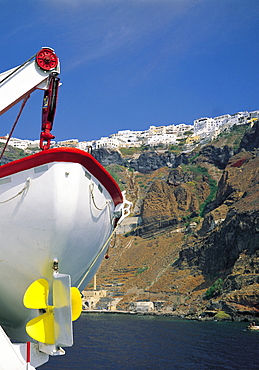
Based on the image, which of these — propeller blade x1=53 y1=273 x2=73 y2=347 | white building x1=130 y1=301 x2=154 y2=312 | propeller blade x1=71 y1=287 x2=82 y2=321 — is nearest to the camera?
propeller blade x1=53 y1=273 x2=73 y2=347

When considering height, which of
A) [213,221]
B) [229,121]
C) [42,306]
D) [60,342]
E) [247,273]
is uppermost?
[229,121]

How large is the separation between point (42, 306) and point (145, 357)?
2079 centimetres

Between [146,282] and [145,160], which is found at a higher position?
[145,160]

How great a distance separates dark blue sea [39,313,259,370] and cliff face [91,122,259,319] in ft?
33.8

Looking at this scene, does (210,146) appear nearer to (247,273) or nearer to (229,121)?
(229,121)

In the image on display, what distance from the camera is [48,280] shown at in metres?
10.8

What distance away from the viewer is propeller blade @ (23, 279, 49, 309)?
1024 centimetres

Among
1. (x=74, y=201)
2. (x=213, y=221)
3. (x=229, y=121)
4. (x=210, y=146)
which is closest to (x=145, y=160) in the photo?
(x=210, y=146)

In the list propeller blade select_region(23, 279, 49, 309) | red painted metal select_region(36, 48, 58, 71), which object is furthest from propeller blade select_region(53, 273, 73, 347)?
red painted metal select_region(36, 48, 58, 71)

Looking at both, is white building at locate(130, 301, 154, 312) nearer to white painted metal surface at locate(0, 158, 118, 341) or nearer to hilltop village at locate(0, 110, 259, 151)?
white painted metal surface at locate(0, 158, 118, 341)

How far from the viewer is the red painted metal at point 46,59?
39.0 feet

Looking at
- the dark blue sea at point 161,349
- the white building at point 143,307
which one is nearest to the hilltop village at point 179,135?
the white building at point 143,307

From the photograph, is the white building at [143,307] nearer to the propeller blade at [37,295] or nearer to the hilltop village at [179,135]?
the propeller blade at [37,295]

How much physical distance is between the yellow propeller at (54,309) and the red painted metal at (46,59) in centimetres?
543
